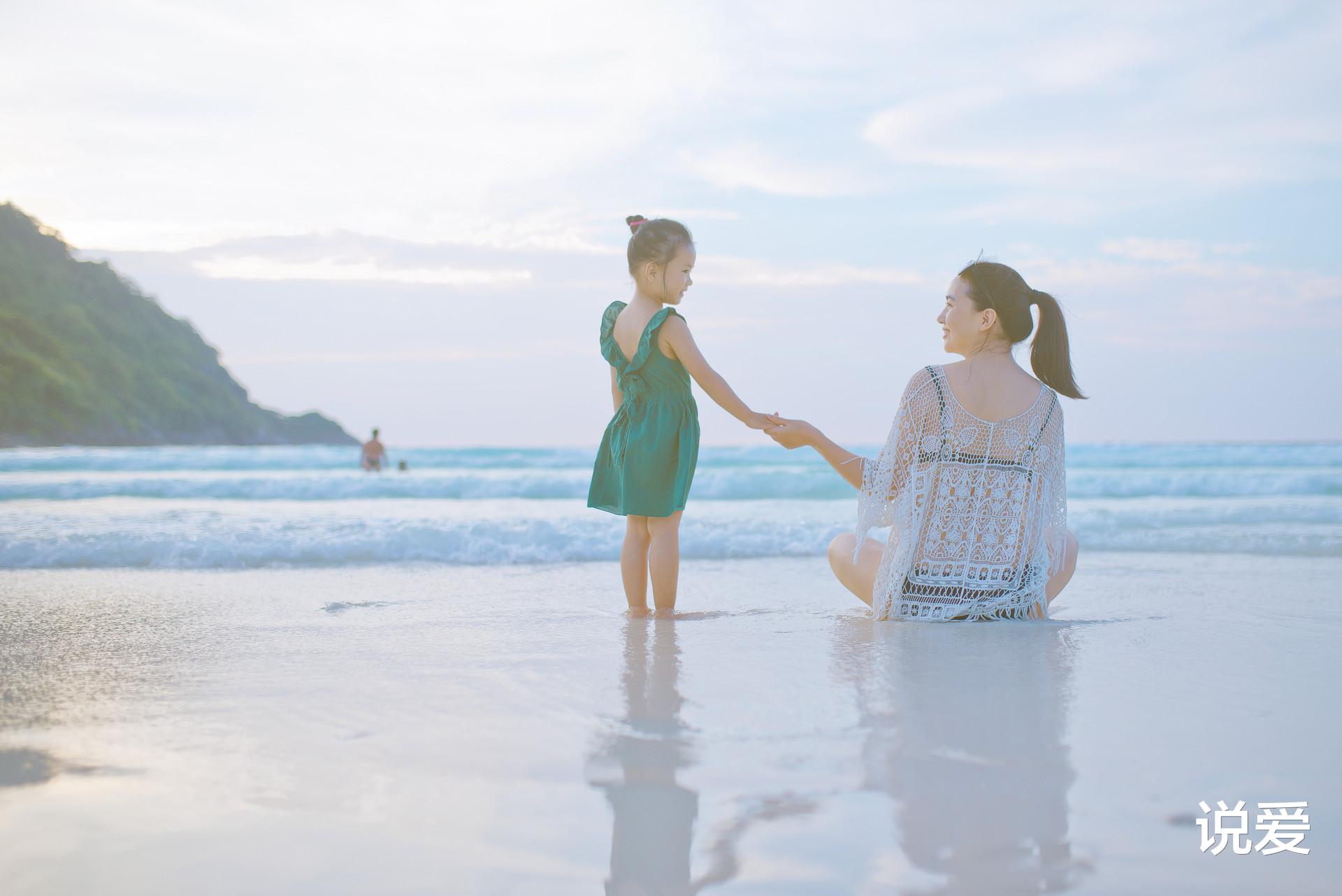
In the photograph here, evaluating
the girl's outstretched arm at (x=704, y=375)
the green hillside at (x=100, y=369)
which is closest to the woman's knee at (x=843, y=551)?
the girl's outstretched arm at (x=704, y=375)

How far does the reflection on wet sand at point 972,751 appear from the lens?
1.47 metres

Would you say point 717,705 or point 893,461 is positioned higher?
point 893,461

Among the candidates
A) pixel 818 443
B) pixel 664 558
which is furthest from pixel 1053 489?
pixel 664 558

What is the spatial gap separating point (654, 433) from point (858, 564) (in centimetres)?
93

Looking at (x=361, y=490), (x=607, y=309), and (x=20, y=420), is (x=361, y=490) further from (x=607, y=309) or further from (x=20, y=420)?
(x=20, y=420)

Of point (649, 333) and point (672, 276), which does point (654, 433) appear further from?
point (672, 276)

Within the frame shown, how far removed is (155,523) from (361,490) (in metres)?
6.11

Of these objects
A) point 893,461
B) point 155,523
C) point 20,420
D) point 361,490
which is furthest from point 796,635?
point 20,420

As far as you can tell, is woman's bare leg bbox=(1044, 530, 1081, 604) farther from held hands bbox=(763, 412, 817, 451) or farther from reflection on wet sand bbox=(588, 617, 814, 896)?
reflection on wet sand bbox=(588, 617, 814, 896)

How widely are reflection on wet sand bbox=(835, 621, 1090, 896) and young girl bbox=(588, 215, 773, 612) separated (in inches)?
36.4

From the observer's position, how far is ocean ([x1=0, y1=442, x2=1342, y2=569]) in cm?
583

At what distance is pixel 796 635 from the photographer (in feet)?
10.8

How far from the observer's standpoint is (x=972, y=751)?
1956mm

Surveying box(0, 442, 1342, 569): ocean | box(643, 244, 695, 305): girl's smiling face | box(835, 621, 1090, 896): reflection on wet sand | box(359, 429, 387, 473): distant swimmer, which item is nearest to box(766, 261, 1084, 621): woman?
box(835, 621, 1090, 896): reflection on wet sand
